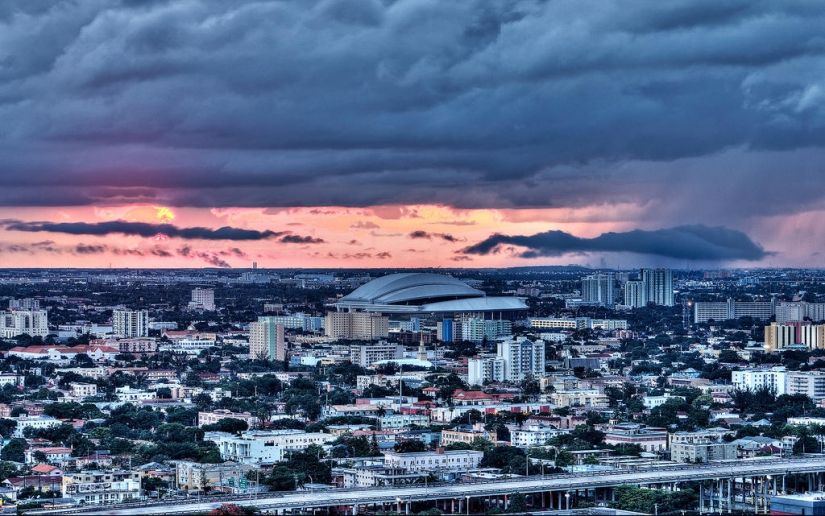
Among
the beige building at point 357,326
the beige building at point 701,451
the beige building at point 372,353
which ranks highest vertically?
the beige building at point 357,326

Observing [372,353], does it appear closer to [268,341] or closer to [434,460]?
[268,341]

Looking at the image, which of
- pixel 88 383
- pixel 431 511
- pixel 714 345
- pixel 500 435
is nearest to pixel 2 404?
pixel 88 383

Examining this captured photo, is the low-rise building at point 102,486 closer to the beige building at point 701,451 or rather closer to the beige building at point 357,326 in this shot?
the beige building at point 701,451

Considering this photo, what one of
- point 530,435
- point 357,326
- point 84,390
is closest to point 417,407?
point 530,435

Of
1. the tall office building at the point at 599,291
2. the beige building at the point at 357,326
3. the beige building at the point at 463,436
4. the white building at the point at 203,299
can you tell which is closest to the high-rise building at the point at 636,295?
the tall office building at the point at 599,291

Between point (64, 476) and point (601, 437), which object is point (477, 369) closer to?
point (601, 437)

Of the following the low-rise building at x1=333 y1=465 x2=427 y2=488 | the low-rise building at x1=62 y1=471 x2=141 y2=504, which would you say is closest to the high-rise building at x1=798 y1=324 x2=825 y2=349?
the low-rise building at x1=333 y1=465 x2=427 y2=488

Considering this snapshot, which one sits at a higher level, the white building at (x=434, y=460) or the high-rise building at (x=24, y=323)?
the high-rise building at (x=24, y=323)
